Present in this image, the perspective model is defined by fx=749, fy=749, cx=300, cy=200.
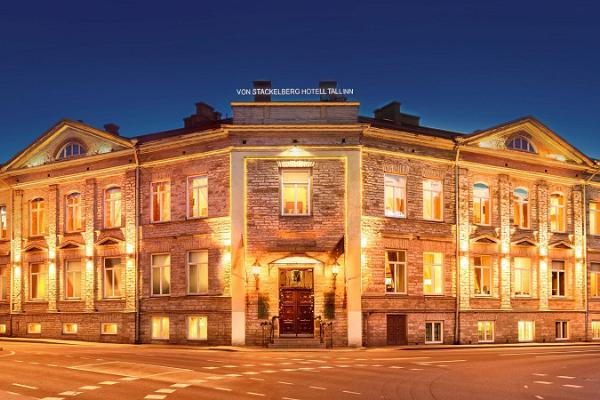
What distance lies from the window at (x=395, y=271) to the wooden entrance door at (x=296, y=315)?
3.87 metres

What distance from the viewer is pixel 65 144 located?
39938 mm

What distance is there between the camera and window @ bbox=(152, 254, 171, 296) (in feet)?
116

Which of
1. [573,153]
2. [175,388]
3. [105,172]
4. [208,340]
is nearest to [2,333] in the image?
[105,172]

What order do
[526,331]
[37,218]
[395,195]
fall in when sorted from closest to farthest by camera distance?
[395,195] < [526,331] < [37,218]

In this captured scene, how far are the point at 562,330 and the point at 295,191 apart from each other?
16.9 metres

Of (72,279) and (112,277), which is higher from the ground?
(112,277)

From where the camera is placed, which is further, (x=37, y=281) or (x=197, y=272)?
(x=37, y=281)

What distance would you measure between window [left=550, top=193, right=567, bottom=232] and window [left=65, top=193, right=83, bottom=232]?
24994 millimetres

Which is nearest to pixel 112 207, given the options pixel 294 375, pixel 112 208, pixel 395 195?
pixel 112 208

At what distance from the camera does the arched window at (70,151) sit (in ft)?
129

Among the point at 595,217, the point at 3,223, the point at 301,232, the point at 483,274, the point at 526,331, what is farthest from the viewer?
the point at 3,223

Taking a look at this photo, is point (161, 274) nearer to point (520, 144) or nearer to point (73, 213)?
point (73, 213)

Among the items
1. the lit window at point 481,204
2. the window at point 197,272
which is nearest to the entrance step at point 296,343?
the window at point 197,272

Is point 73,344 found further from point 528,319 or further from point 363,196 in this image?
point 528,319
